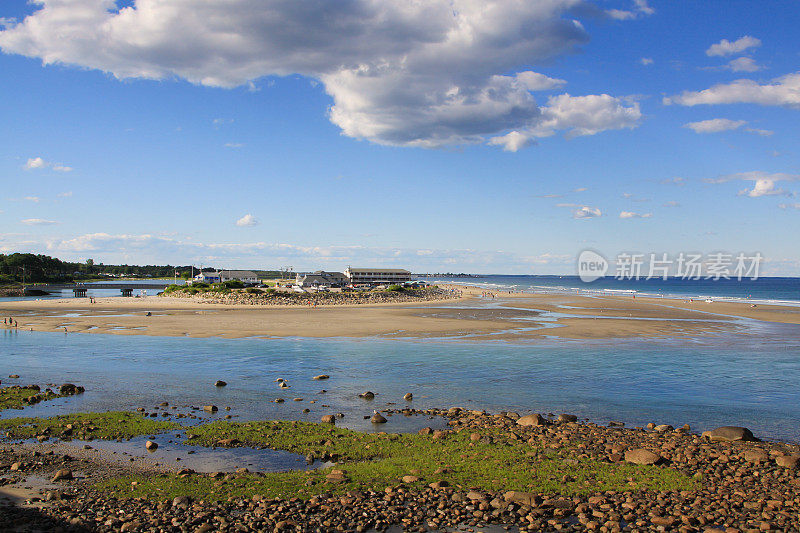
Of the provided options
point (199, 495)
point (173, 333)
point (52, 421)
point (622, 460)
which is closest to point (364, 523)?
point (199, 495)

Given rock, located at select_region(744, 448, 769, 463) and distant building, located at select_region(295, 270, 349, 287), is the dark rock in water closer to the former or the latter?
rock, located at select_region(744, 448, 769, 463)

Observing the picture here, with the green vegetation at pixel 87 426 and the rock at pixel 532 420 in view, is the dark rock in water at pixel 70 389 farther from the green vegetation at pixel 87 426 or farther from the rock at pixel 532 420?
the rock at pixel 532 420

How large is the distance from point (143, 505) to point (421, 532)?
6.27 m

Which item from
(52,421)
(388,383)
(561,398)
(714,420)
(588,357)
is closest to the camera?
(52,421)

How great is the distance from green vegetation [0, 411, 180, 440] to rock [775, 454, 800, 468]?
18.8 m

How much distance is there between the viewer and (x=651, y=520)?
36.0 feet

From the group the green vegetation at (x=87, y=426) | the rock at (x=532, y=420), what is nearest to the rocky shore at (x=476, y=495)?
the green vegetation at (x=87, y=426)

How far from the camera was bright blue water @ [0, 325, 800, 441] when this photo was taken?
68.2 feet

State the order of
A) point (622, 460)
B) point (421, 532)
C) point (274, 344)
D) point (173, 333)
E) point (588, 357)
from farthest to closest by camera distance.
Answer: point (173, 333), point (274, 344), point (588, 357), point (622, 460), point (421, 532)

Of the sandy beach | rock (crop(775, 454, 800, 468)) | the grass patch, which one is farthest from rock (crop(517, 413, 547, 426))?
the sandy beach

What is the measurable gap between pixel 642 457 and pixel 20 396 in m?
24.1

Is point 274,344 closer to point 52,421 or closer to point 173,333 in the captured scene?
point 173,333

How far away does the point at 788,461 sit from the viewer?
45.9 feet

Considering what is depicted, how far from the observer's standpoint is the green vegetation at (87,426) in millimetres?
16625
